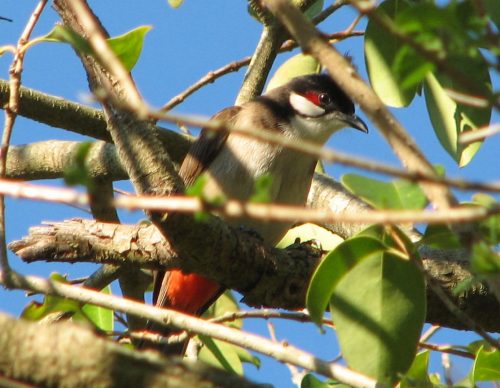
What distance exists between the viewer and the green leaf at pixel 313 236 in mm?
4375

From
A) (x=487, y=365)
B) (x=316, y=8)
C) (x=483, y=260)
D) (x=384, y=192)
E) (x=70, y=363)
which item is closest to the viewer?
(x=483, y=260)

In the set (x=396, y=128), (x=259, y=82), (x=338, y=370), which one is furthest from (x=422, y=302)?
(x=259, y=82)

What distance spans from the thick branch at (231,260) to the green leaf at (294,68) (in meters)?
1.79

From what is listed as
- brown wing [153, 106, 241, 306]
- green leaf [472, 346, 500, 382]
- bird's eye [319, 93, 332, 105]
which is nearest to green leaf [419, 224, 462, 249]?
green leaf [472, 346, 500, 382]

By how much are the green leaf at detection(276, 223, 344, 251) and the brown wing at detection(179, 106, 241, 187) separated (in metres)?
0.57

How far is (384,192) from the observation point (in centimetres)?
220

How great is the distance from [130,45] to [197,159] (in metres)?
2.25

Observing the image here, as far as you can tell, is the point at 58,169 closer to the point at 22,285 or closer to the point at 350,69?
the point at 22,285

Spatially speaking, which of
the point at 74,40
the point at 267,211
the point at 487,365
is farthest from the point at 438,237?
the point at 267,211

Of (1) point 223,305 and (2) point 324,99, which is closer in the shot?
(1) point 223,305

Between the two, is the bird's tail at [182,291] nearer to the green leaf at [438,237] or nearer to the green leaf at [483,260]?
the green leaf at [438,237]

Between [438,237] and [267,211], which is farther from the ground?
[267,211]

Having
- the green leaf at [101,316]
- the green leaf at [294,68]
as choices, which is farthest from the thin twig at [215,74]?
the green leaf at [101,316]

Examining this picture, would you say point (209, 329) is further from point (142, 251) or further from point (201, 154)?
point (201, 154)
